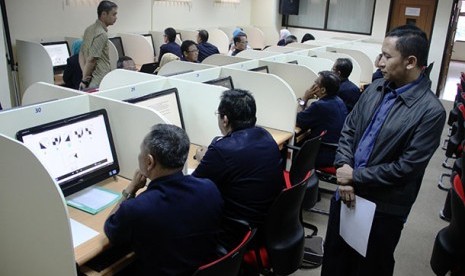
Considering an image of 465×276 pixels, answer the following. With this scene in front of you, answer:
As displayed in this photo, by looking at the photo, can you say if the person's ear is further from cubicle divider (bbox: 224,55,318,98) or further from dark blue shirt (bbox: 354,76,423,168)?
cubicle divider (bbox: 224,55,318,98)

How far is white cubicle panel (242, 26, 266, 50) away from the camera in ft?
27.3

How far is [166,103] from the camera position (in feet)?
7.95

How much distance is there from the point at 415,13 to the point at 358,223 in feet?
23.3

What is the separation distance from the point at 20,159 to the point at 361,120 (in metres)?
1.34

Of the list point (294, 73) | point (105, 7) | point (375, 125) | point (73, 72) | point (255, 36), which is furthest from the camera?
point (255, 36)

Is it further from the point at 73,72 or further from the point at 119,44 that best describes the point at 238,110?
the point at 119,44

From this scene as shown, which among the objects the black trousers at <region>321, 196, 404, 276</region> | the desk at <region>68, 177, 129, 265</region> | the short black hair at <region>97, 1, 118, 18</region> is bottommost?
the black trousers at <region>321, 196, 404, 276</region>

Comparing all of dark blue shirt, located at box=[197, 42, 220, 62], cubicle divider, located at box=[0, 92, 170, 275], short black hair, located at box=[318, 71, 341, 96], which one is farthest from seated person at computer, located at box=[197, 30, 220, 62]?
cubicle divider, located at box=[0, 92, 170, 275]

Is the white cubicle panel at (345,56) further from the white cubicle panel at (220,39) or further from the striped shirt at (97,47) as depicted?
the white cubicle panel at (220,39)

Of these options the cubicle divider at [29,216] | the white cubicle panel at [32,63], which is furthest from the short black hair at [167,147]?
the white cubicle panel at [32,63]

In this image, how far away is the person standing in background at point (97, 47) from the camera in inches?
134

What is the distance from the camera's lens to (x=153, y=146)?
141cm

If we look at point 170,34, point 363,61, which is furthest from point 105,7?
point 363,61

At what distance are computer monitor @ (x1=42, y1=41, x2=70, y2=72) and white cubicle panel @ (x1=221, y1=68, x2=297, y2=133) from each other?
2671 mm
